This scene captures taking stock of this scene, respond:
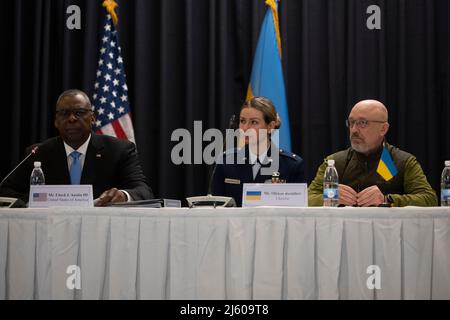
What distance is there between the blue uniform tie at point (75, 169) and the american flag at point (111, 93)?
124cm

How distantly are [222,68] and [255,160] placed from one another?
1.75m

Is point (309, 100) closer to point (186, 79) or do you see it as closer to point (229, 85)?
point (229, 85)

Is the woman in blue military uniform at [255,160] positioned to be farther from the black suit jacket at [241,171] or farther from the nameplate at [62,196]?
the nameplate at [62,196]

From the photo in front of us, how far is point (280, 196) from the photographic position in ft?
9.24

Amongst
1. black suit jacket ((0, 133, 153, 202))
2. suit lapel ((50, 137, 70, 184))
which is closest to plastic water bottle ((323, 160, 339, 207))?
black suit jacket ((0, 133, 153, 202))

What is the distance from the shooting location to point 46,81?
5445mm

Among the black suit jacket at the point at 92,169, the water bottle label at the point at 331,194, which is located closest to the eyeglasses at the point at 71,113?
the black suit jacket at the point at 92,169

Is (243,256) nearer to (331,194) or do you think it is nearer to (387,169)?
(331,194)

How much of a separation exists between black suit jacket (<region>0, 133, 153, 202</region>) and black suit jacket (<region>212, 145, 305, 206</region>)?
48 centimetres

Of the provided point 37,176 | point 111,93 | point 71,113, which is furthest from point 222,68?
point 37,176

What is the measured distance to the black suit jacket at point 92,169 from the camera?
3900mm

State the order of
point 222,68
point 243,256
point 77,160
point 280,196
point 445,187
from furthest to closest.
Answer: point 222,68
point 77,160
point 445,187
point 280,196
point 243,256

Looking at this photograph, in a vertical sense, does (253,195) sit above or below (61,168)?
below
